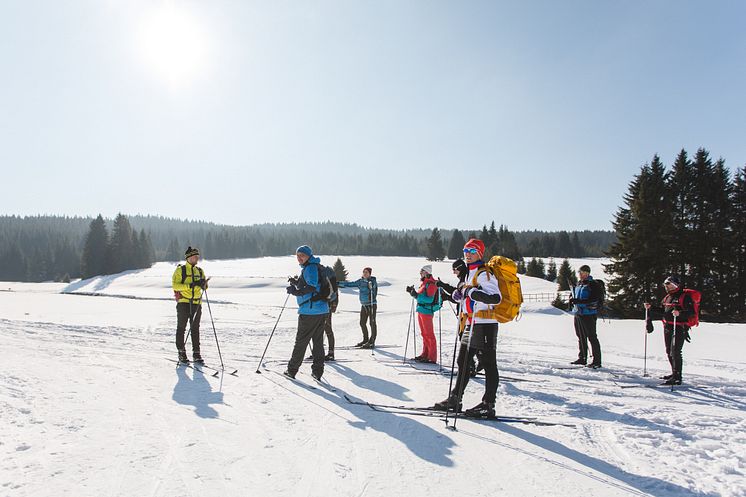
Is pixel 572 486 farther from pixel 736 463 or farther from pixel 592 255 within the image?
pixel 592 255

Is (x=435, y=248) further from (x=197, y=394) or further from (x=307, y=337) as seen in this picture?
(x=197, y=394)

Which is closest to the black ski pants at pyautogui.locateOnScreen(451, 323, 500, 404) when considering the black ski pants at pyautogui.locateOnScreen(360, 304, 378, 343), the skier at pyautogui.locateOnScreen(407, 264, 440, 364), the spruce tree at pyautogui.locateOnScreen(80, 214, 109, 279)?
the skier at pyautogui.locateOnScreen(407, 264, 440, 364)

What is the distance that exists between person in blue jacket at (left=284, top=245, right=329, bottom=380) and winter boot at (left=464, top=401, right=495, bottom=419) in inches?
108

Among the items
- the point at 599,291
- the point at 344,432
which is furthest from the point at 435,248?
the point at 344,432

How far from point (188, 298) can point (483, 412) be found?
5918 millimetres

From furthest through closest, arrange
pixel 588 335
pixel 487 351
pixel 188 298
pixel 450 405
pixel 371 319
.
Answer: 1. pixel 371 319
2. pixel 588 335
3. pixel 188 298
4. pixel 450 405
5. pixel 487 351

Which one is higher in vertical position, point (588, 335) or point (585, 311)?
point (585, 311)

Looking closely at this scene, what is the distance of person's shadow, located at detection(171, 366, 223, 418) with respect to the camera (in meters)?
5.07

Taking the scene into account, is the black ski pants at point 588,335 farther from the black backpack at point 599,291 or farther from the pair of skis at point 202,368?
the pair of skis at point 202,368

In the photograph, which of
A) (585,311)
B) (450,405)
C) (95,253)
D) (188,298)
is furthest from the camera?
(95,253)

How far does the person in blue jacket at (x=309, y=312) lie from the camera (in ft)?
22.7

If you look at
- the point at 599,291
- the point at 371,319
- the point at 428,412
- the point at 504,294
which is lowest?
the point at 428,412

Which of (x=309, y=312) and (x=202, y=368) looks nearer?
(x=309, y=312)

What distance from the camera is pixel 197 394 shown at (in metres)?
5.75
